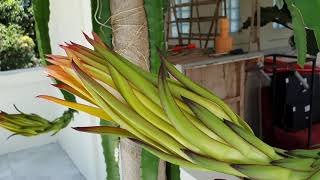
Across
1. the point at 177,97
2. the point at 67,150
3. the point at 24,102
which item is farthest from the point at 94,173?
the point at 177,97

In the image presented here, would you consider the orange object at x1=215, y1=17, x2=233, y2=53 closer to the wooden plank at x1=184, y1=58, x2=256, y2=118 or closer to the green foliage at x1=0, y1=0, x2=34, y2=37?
the wooden plank at x1=184, y1=58, x2=256, y2=118

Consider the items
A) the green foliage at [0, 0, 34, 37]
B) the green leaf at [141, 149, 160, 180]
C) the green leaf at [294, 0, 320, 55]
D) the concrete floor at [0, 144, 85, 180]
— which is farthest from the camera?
the green foliage at [0, 0, 34, 37]

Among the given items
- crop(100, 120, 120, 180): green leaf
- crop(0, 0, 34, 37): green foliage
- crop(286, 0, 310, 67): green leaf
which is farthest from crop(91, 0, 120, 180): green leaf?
crop(0, 0, 34, 37): green foliage

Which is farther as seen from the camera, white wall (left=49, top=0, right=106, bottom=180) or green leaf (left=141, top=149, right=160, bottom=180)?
white wall (left=49, top=0, right=106, bottom=180)

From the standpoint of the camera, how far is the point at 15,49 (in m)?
4.57

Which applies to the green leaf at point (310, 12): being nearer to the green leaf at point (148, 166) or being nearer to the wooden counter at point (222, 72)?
the green leaf at point (148, 166)

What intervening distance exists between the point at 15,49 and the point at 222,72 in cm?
333

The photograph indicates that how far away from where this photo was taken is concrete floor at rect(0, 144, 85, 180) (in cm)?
287

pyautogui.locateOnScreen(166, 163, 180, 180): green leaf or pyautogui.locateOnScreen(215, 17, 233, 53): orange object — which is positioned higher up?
pyautogui.locateOnScreen(215, 17, 233, 53): orange object

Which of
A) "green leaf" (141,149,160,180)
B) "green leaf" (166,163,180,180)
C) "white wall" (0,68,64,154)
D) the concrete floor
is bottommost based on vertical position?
the concrete floor

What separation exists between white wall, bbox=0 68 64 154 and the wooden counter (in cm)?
163

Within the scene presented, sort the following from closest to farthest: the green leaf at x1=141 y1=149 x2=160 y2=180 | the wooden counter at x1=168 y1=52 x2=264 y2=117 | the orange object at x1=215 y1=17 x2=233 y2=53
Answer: the green leaf at x1=141 y1=149 x2=160 y2=180, the wooden counter at x1=168 y1=52 x2=264 y2=117, the orange object at x1=215 y1=17 x2=233 y2=53

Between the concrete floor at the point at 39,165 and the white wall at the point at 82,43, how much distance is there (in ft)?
0.29

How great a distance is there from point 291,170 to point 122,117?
11 cm
